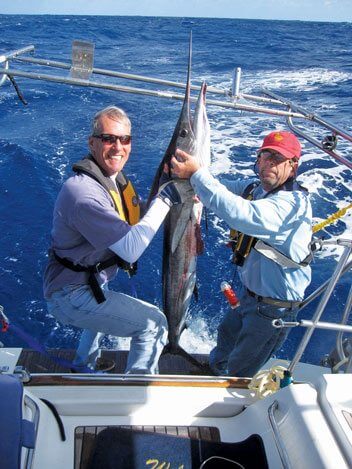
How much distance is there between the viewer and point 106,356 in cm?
373

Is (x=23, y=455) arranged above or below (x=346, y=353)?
above

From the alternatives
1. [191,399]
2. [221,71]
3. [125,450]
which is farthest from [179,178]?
[221,71]

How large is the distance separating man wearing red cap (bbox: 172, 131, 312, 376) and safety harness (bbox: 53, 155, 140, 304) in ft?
1.57

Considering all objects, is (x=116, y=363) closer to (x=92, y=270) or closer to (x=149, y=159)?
(x=92, y=270)

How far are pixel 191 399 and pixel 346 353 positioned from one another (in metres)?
1.43

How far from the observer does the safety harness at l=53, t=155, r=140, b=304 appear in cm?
263

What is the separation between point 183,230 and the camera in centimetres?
288

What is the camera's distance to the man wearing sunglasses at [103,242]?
2.46m

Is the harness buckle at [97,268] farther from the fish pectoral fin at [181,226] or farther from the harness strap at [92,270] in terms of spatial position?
the fish pectoral fin at [181,226]

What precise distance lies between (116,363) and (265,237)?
1830 mm

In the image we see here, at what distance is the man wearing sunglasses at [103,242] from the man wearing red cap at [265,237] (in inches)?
15.3

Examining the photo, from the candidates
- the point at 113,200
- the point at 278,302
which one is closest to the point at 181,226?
the point at 113,200

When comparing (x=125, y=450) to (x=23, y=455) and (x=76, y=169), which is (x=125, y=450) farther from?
(x=76, y=169)

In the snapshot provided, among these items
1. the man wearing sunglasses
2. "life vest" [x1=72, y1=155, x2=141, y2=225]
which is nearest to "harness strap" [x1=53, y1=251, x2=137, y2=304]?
the man wearing sunglasses
